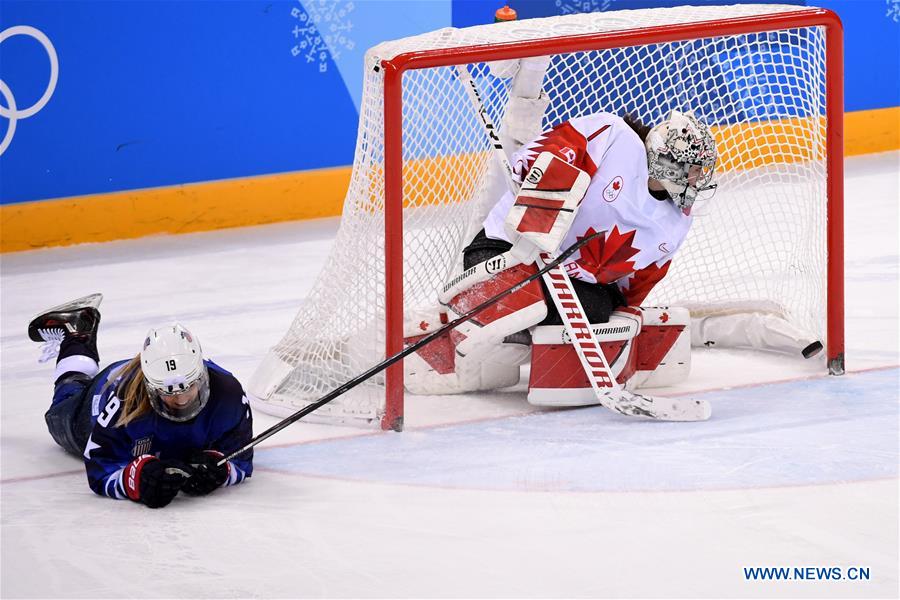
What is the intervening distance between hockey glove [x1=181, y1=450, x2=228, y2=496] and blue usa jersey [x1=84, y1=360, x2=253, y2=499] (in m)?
0.03

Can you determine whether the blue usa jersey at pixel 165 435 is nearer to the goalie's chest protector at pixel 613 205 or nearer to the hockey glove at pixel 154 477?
the hockey glove at pixel 154 477

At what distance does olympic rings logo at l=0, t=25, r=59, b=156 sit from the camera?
18.3ft

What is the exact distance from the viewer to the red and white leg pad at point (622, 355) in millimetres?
3953

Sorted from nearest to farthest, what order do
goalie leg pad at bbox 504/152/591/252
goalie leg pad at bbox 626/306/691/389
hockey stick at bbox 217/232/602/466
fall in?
1. hockey stick at bbox 217/232/602/466
2. goalie leg pad at bbox 504/152/591/252
3. goalie leg pad at bbox 626/306/691/389

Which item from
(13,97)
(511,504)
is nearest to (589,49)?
(511,504)

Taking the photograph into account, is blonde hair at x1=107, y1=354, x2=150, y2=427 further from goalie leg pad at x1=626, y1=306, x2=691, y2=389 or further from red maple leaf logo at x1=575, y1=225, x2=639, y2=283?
goalie leg pad at x1=626, y1=306, x2=691, y2=389

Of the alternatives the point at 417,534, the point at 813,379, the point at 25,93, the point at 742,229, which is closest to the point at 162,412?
the point at 417,534

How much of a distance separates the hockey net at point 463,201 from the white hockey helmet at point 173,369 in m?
0.67

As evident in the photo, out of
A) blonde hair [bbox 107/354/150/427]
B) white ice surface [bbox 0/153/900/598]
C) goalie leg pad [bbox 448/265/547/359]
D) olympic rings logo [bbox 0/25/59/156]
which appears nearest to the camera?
white ice surface [bbox 0/153/900/598]

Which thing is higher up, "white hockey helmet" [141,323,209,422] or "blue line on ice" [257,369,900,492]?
"white hockey helmet" [141,323,209,422]

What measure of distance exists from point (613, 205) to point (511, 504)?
90 centimetres

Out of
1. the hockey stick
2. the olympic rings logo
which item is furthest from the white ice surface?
the olympic rings logo

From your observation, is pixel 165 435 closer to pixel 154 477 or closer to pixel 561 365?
pixel 154 477

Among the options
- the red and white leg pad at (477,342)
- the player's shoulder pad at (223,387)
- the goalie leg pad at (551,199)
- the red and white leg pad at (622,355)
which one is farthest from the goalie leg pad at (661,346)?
the player's shoulder pad at (223,387)
